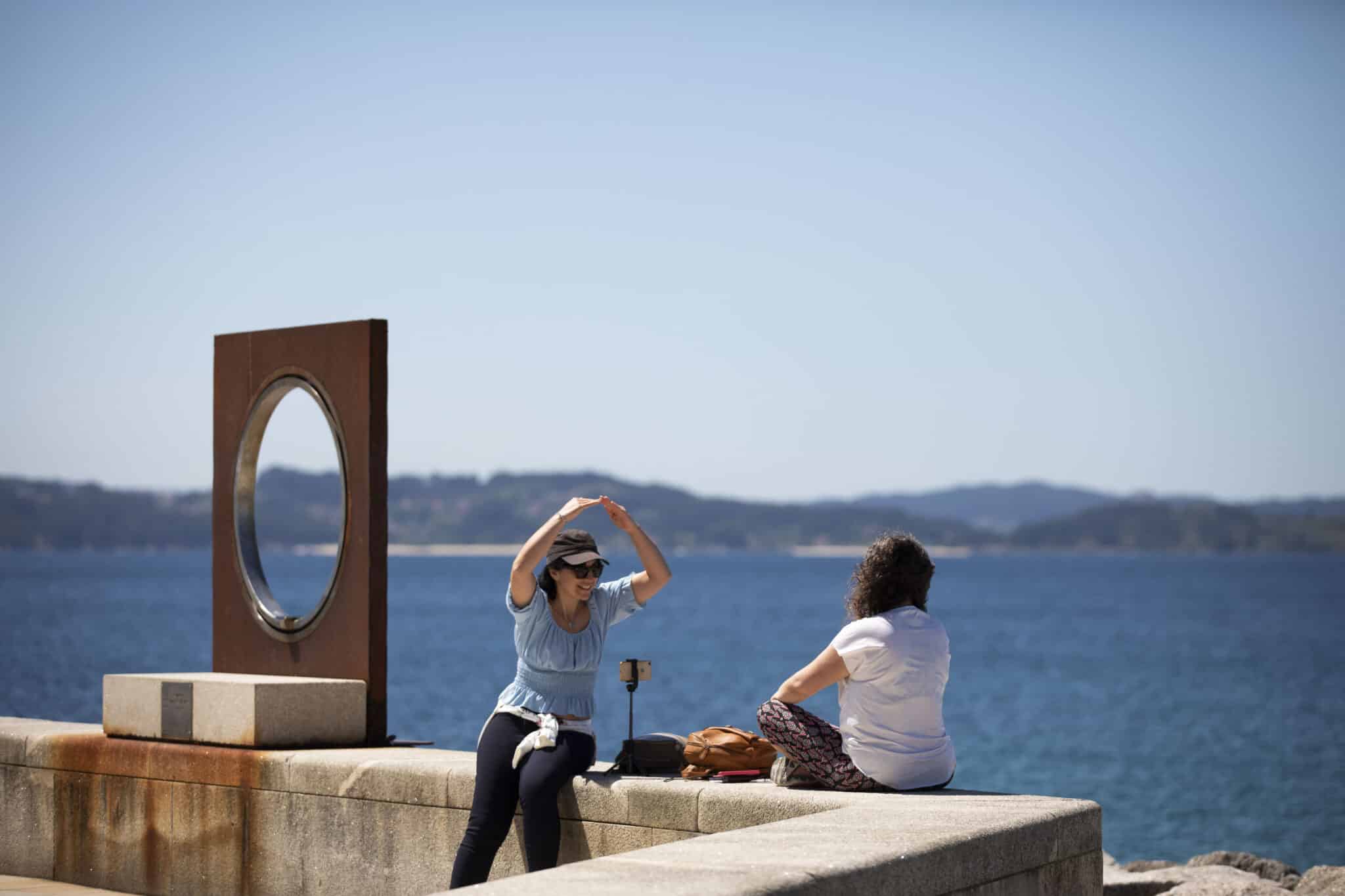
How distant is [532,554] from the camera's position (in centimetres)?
600

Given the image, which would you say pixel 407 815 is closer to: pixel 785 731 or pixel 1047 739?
pixel 785 731

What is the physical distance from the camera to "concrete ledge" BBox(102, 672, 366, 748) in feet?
24.4

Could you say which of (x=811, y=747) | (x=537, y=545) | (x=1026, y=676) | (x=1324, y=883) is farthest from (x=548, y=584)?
(x=1026, y=676)

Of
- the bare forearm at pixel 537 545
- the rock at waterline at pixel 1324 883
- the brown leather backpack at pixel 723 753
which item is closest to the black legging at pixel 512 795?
the brown leather backpack at pixel 723 753

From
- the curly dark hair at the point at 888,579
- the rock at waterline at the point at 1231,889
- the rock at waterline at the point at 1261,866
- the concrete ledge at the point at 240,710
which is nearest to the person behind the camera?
the curly dark hair at the point at 888,579

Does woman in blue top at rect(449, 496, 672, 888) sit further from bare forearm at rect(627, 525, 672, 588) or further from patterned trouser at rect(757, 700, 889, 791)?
patterned trouser at rect(757, 700, 889, 791)

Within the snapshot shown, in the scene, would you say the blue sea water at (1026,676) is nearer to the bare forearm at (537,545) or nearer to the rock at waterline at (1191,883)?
the rock at waterline at (1191,883)

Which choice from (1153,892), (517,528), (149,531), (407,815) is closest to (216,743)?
(407,815)

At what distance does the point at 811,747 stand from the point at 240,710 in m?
3.03

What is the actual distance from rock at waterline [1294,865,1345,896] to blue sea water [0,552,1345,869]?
15.5 m

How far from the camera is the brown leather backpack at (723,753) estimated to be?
6137mm

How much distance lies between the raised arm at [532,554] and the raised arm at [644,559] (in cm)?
14

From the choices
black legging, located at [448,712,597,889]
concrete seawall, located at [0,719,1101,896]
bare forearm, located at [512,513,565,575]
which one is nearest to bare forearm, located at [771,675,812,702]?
concrete seawall, located at [0,719,1101,896]

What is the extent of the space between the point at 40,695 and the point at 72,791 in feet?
142
